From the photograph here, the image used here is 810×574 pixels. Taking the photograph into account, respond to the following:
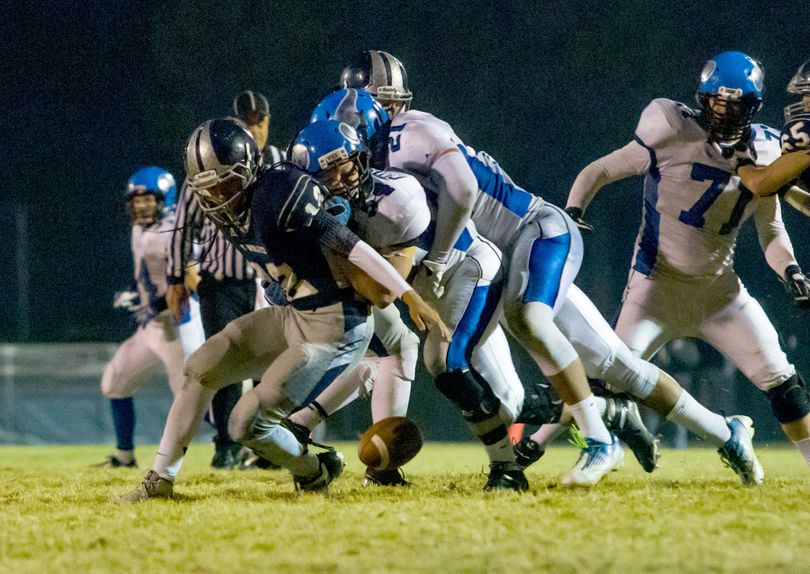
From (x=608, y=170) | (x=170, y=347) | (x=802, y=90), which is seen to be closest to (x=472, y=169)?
(x=608, y=170)

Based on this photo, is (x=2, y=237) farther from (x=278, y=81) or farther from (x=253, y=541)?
(x=253, y=541)

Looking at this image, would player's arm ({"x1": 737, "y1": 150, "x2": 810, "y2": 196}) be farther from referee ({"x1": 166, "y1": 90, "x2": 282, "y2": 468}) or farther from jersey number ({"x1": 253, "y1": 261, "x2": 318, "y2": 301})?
referee ({"x1": 166, "y1": 90, "x2": 282, "y2": 468})

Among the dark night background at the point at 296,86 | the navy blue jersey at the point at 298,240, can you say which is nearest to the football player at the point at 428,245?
the navy blue jersey at the point at 298,240

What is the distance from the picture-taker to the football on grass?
412cm

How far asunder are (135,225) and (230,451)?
4.84 feet

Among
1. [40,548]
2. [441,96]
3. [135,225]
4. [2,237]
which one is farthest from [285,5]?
[40,548]

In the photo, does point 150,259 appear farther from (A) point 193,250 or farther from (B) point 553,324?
(B) point 553,324

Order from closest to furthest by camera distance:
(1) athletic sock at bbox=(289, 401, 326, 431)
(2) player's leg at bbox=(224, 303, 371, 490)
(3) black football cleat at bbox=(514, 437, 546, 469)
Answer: (2) player's leg at bbox=(224, 303, 371, 490)
(1) athletic sock at bbox=(289, 401, 326, 431)
(3) black football cleat at bbox=(514, 437, 546, 469)

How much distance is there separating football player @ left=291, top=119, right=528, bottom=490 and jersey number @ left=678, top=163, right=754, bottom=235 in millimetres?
884

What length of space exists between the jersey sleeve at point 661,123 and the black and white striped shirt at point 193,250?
204 cm

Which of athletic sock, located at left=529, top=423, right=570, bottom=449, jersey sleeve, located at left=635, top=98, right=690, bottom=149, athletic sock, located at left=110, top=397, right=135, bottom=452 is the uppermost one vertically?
jersey sleeve, located at left=635, top=98, right=690, bottom=149

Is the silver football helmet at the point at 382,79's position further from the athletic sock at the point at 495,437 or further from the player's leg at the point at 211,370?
the athletic sock at the point at 495,437

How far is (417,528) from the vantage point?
10.4 ft

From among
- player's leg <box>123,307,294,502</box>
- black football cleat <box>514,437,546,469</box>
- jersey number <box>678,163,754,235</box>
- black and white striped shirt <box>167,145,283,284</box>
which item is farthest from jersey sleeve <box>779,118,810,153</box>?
black and white striped shirt <box>167,145,283,284</box>
